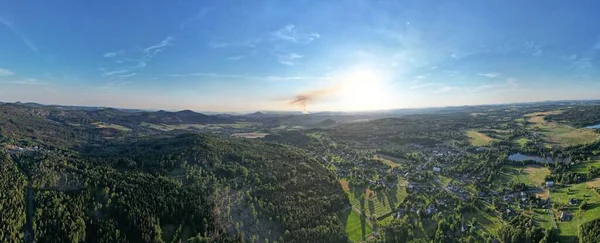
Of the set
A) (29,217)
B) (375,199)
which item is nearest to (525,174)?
(375,199)

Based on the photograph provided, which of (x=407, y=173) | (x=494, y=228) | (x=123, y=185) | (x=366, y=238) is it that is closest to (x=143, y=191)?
(x=123, y=185)

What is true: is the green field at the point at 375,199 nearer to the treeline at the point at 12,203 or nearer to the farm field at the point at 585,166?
the farm field at the point at 585,166

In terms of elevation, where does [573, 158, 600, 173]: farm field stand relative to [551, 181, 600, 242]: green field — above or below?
above

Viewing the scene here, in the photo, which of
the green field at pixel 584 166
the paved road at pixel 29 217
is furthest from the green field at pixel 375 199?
the paved road at pixel 29 217

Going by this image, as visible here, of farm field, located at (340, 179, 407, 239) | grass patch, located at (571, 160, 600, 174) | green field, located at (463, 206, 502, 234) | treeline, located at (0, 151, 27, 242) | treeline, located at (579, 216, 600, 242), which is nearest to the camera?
treeline, located at (0, 151, 27, 242)

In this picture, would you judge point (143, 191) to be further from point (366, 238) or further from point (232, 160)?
point (366, 238)

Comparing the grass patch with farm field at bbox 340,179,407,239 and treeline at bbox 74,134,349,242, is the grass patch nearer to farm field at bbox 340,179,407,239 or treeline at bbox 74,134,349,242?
farm field at bbox 340,179,407,239

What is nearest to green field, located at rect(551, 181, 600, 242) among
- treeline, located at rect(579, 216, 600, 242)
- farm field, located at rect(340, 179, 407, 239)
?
treeline, located at rect(579, 216, 600, 242)
